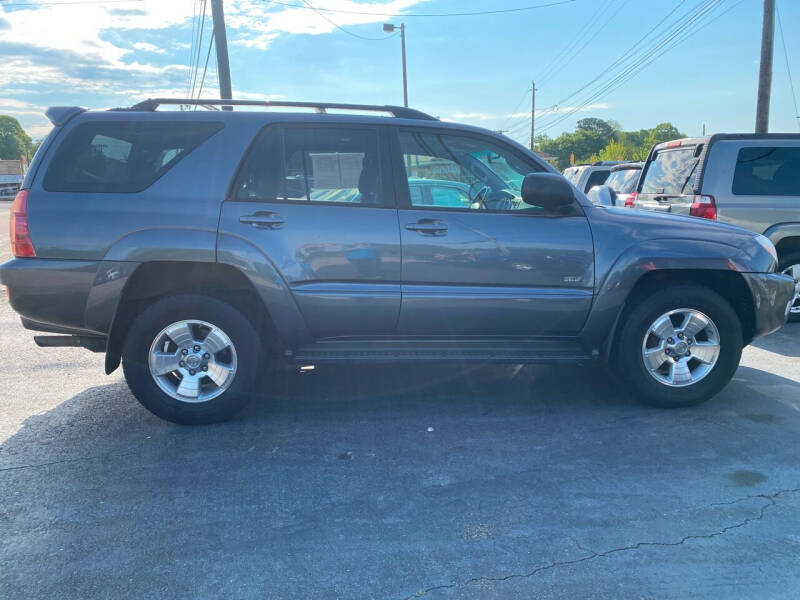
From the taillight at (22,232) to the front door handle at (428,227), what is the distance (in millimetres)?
2377

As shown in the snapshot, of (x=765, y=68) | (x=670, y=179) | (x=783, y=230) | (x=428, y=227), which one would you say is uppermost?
(x=765, y=68)

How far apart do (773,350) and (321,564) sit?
5380 mm

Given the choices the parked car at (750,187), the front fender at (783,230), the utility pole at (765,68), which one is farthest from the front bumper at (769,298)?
the utility pole at (765,68)

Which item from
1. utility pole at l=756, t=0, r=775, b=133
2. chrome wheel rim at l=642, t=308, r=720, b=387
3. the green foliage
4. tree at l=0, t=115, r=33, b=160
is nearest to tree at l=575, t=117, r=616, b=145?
the green foliage

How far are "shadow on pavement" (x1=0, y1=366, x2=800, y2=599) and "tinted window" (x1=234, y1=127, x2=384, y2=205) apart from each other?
154 cm

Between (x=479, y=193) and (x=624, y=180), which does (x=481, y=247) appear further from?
(x=624, y=180)

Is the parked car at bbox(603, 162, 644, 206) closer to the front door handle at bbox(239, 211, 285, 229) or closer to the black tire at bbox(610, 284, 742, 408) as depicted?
the black tire at bbox(610, 284, 742, 408)

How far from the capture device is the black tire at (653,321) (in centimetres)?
450

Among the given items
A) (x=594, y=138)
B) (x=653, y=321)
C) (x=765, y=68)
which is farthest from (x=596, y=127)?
(x=653, y=321)

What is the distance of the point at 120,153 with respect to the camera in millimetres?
4148

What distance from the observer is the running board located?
430 centimetres

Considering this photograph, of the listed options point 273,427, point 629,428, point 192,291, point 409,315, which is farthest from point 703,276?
point 192,291

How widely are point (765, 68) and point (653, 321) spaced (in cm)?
1292

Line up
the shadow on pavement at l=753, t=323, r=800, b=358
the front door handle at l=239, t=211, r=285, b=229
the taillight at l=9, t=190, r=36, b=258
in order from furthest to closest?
the shadow on pavement at l=753, t=323, r=800, b=358, the front door handle at l=239, t=211, r=285, b=229, the taillight at l=9, t=190, r=36, b=258
